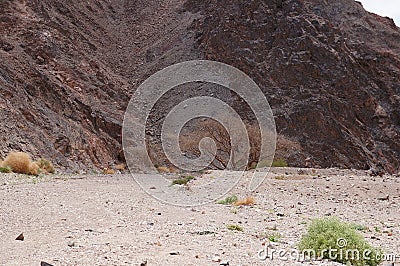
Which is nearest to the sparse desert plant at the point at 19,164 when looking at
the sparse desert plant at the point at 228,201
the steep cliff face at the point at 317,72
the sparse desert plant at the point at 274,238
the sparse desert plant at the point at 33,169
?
the sparse desert plant at the point at 33,169

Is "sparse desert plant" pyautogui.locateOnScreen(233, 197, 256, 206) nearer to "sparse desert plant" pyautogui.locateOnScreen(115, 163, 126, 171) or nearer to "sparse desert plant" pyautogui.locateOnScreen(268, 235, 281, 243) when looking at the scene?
"sparse desert plant" pyautogui.locateOnScreen(268, 235, 281, 243)

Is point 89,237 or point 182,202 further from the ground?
point 182,202

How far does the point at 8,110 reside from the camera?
26.0 m

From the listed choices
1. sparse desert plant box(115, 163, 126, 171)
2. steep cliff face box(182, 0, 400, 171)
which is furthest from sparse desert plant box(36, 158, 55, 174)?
steep cliff face box(182, 0, 400, 171)

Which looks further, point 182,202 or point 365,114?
point 365,114

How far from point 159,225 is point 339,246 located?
2969 mm

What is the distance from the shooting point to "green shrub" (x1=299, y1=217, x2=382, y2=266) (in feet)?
19.0

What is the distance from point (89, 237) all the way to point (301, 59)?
4170 centimetres

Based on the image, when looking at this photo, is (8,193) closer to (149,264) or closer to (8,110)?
(149,264)

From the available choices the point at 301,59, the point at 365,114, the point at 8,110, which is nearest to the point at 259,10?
the point at 301,59

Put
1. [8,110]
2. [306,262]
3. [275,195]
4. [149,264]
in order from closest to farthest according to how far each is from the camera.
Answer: [149,264], [306,262], [275,195], [8,110]

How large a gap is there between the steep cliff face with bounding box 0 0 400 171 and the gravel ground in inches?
680

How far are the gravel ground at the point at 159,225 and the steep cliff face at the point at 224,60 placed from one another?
1726 centimetres

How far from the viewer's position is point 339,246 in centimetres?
589
